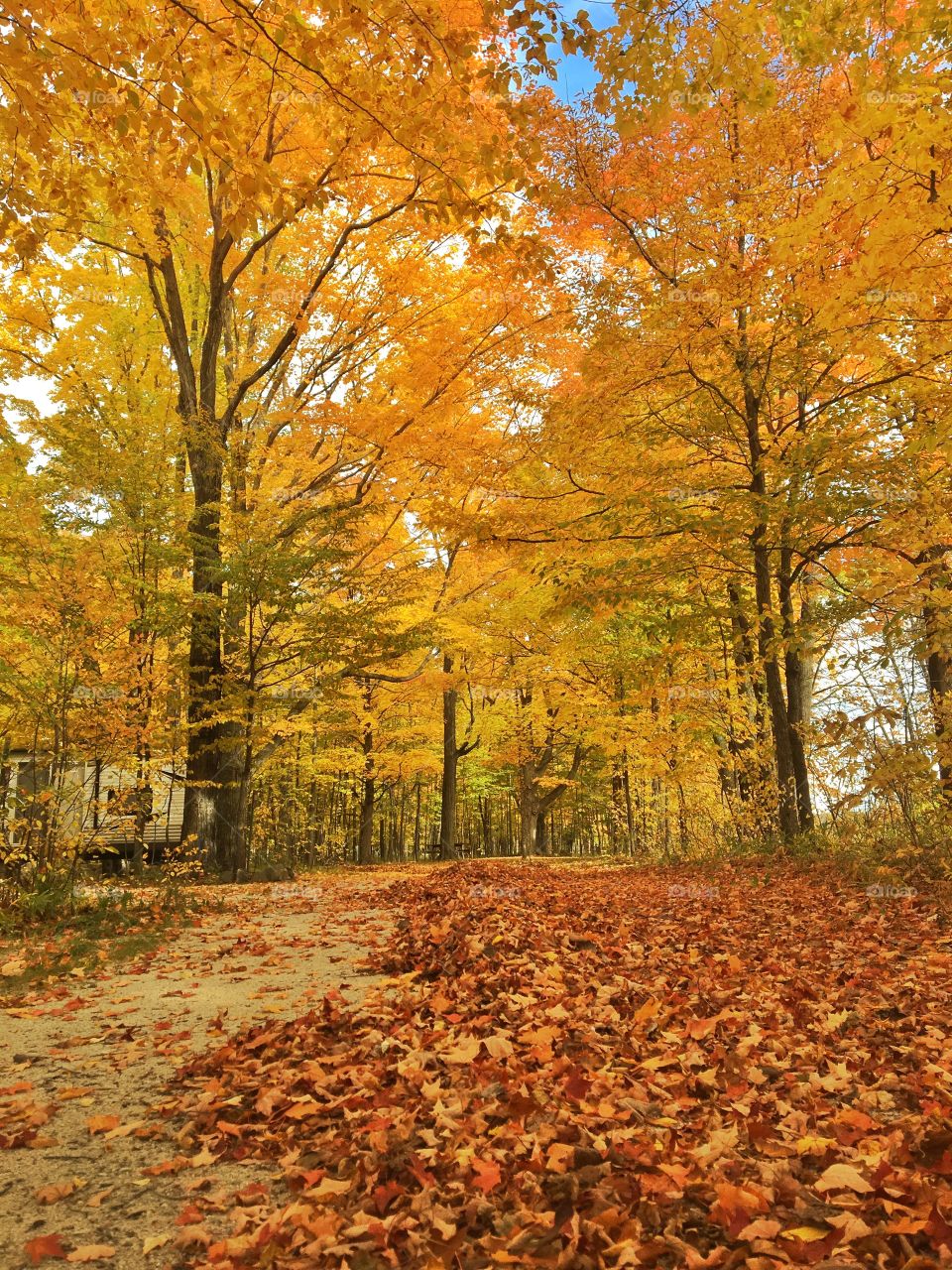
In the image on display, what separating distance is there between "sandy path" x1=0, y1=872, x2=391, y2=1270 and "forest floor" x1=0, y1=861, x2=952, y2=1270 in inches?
0.5

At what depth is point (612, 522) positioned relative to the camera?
318 inches

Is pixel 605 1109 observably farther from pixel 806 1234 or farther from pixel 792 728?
pixel 792 728

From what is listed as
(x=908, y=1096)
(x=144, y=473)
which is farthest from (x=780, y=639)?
(x=144, y=473)

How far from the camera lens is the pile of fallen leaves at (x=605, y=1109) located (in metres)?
1.86

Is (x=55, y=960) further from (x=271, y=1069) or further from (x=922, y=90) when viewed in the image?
(x=922, y=90)

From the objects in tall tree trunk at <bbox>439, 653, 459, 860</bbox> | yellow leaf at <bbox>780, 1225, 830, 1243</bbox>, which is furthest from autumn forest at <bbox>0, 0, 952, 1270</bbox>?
tall tree trunk at <bbox>439, 653, 459, 860</bbox>

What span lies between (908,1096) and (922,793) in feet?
14.5

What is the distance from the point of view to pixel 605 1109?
2.48 meters

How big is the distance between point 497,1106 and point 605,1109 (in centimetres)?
37

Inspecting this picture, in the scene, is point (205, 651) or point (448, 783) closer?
point (205, 651)

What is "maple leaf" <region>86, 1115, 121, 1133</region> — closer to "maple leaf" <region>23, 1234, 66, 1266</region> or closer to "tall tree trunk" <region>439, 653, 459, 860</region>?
"maple leaf" <region>23, 1234, 66, 1266</region>

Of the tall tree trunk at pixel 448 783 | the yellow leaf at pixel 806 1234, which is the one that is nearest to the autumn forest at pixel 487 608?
the yellow leaf at pixel 806 1234

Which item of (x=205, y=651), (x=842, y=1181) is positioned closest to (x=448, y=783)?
(x=205, y=651)

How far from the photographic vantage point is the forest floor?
74.5 inches
